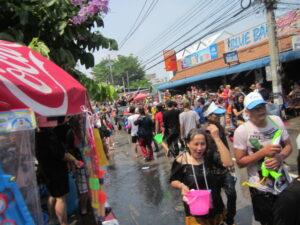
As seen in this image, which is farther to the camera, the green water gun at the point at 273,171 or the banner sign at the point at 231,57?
the banner sign at the point at 231,57

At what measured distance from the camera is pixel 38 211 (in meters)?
2.88

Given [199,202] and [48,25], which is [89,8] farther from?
[199,202]

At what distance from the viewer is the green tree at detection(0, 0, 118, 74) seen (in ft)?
16.5

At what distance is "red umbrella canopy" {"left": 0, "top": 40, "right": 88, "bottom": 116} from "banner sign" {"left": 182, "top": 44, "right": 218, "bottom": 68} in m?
25.8

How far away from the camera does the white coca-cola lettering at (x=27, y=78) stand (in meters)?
2.79

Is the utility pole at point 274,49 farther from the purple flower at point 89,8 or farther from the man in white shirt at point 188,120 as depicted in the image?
the purple flower at point 89,8

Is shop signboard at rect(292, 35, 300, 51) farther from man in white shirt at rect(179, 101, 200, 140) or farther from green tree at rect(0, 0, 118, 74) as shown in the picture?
green tree at rect(0, 0, 118, 74)

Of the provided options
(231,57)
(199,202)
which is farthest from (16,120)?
(231,57)

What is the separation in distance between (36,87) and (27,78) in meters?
0.13

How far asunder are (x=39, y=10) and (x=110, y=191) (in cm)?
561

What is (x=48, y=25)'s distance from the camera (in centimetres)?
538

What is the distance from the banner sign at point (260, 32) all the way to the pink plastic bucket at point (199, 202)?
57.9 ft

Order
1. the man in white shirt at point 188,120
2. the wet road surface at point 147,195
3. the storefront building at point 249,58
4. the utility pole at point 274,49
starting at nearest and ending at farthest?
1. the wet road surface at point 147,195
2. the man in white shirt at point 188,120
3. the utility pole at point 274,49
4. the storefront building at point 249,58

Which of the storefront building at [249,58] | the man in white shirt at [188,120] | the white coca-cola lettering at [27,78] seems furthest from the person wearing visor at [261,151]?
the storefront building at [249,58]
